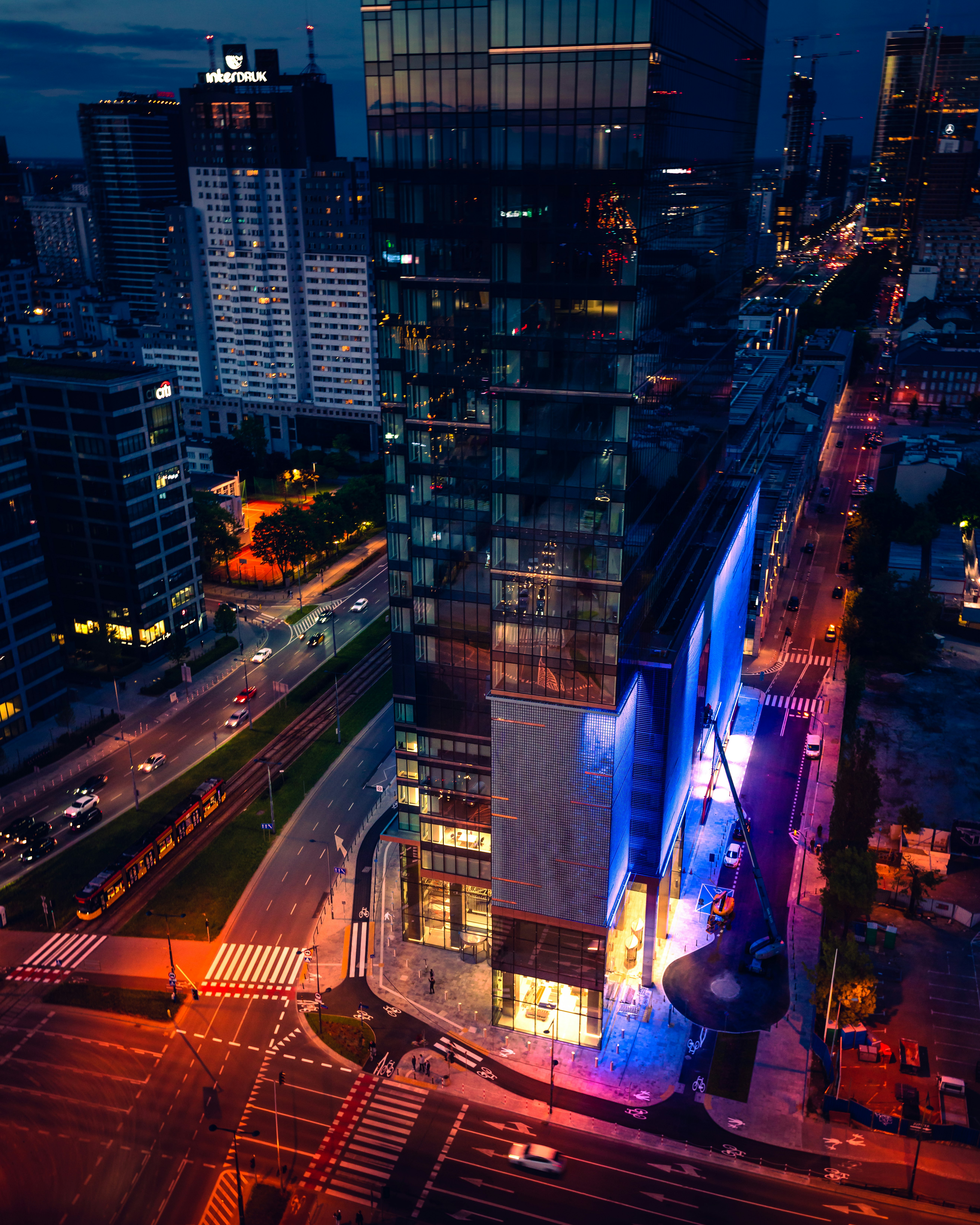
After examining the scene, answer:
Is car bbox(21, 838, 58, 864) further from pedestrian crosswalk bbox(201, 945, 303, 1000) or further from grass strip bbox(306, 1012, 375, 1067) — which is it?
grass strip bbox(306, 1012, 375, 1067)

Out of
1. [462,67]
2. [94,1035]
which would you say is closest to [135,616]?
[94,1035]

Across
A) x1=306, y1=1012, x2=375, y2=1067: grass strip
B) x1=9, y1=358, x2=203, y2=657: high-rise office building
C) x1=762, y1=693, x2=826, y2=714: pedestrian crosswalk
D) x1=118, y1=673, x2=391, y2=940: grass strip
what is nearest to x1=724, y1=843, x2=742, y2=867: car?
x1=762, y1=693, x2=826, y2=714: pedestrian crosswalk

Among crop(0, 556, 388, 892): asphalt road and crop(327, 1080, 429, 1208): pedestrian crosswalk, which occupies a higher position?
crop(0, 556, 388, 892): asphalt road

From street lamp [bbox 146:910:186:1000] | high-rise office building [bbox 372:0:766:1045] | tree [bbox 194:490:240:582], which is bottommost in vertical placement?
street lamp [bbox 146:910:186:1000]

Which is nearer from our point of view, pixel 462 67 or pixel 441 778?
pixel 462 67

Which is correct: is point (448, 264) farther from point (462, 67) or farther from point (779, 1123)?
point (779, 1123)
